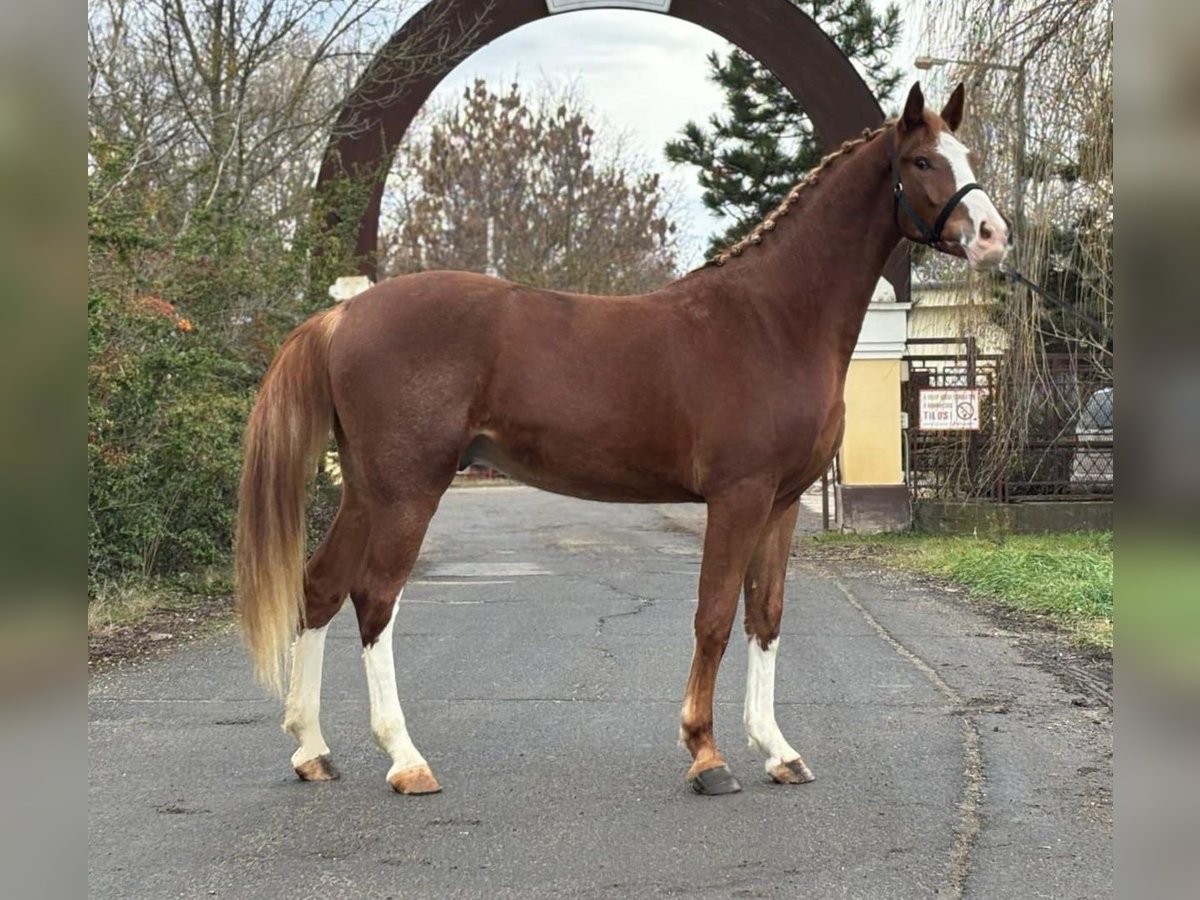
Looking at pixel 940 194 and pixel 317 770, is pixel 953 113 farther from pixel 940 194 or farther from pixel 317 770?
pixel 317 770

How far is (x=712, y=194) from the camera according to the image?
24.4 metres

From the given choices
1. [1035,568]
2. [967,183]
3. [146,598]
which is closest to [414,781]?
[967,183]

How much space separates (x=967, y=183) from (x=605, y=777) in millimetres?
2499

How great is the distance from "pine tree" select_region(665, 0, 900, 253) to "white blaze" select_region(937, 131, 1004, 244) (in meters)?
20.6

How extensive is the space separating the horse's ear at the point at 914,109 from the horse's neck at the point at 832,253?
16 cm

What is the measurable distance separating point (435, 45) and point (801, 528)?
7.32m

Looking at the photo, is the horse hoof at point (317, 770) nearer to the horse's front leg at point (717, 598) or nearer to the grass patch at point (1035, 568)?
the horse's front leg at point (717, 598)

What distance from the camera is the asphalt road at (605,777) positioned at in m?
2.87

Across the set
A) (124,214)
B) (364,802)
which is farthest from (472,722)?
(124,214)

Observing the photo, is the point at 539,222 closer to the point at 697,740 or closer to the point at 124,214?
the point at 124,214

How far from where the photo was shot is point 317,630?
3.88 m

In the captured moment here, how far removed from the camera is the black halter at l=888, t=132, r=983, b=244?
11.7 feet

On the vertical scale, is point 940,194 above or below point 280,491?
above

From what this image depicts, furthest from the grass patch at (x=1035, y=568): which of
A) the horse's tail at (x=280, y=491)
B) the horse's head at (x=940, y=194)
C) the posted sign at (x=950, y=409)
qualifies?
the horse's tail at (x=280, y=491)
